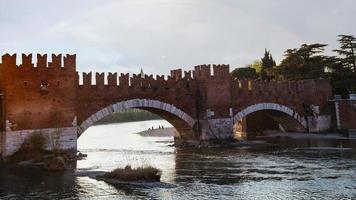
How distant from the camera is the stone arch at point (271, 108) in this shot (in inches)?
1318

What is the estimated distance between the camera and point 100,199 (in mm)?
14031

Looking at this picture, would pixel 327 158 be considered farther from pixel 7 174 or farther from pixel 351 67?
pixel 351 67

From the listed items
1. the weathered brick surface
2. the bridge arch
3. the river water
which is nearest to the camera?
the river water

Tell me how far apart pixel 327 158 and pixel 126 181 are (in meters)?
11.3

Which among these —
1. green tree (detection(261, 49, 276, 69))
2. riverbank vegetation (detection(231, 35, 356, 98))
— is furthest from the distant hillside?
riverbank vegetation (detection(231, 35, 356, 98))

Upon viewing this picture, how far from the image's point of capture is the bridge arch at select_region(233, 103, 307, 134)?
33.7 meters

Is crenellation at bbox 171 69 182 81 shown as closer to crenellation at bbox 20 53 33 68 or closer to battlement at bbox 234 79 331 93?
battlement at bbox 234 79 331 93

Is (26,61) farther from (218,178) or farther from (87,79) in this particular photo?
(218,178)

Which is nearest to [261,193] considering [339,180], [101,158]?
[339,180]

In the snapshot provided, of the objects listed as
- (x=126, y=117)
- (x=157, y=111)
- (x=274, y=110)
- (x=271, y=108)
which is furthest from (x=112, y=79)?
(x=126, y=117)

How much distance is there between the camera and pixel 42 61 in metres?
23.5

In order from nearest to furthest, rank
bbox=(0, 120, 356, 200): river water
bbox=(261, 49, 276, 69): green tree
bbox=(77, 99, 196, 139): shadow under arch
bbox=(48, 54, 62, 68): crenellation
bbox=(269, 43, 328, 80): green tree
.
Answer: bbox=(0, 120, 356, 200): river water < bbox=(48, 54, 62, 68): crenellation < bbox=(77, 99, 196, 139): shadow under arch < bbox=(269, 43, 328, 80): green tree < bbox=(261, 49, 276, 69): green tree

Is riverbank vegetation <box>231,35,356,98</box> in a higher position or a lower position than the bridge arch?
higher

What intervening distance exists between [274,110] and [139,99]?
14.3m
